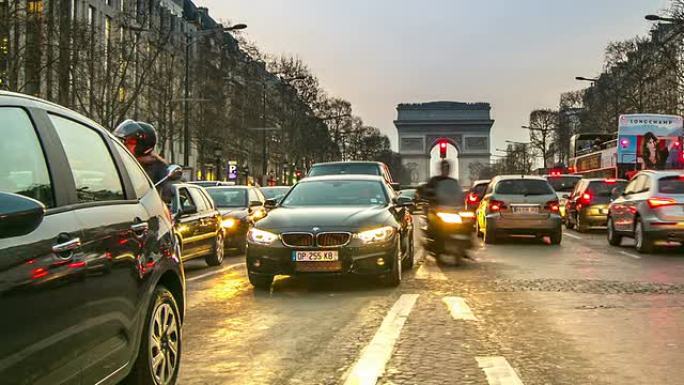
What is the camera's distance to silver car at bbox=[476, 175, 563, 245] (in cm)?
1805

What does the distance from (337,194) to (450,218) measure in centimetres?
248

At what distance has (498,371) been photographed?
17.5 ft

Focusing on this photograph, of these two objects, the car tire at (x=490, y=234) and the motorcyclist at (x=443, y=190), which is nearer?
the motorcyclist at (x=443, y=190)

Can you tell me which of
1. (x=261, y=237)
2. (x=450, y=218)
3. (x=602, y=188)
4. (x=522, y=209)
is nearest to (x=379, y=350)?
(x=261, y=237)

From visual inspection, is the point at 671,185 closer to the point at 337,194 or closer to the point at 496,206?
the point at 496,206

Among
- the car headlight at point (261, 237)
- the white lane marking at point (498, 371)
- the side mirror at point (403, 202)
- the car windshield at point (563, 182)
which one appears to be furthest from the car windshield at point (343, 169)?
the car windshield at point (563, 182)

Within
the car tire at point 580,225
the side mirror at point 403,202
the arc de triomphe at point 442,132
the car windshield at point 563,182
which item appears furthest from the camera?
the arc de triomphe at point 442,132

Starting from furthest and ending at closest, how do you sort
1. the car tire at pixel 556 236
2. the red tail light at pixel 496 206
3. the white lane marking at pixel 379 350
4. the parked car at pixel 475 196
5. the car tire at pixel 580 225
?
the parked car at pixel 475 196 < the car tire at pixel 580 225 < the car tire at pixel 556 236 < the red tail light at pixel 496 206 < the white lane marking at pixel 379 350

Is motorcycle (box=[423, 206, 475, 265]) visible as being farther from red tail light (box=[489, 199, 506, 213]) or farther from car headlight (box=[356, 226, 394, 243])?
red tail light (box=[489, 199, 506, 213])

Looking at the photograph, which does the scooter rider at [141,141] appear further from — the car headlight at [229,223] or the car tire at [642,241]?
the car tire at [642,241]

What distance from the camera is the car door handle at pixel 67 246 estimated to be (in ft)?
10.6

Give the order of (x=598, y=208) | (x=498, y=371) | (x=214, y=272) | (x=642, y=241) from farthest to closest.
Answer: (x=598, y=208), (x=642, y=241), (x=214, y=272), (x=498, y=371)

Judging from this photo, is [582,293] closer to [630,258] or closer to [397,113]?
[630,258]

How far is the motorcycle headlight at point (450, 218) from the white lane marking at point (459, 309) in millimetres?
3773
